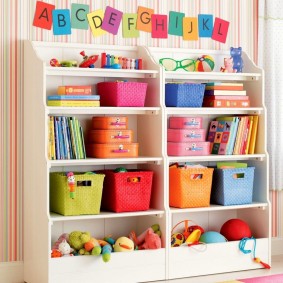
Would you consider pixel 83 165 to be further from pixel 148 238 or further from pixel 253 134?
pixel 253 134

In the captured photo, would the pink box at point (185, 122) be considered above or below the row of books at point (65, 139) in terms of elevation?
above

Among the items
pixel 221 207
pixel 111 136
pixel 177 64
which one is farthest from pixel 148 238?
pixel 177 64

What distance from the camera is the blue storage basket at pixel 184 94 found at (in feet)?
12.9

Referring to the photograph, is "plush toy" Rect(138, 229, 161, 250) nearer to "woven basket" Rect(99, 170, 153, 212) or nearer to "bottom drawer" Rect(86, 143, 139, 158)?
"woven basket" Rect(99, 170, 153, 212)

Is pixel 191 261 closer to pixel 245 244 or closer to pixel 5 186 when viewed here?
pixel 245 244

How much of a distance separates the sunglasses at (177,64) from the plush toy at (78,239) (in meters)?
1.14

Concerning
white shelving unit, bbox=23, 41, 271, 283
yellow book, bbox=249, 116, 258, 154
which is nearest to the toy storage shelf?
white shelving unit, bbox=23, 41, 271, 283

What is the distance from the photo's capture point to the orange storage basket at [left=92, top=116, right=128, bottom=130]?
12.4 ft

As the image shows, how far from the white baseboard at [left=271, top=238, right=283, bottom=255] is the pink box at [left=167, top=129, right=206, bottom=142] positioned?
98 centimetres

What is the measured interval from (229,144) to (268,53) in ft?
2.41

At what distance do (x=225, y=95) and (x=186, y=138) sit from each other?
37 cm

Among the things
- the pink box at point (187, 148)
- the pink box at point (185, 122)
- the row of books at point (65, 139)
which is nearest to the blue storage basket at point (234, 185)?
the pink box at point (187, 148)

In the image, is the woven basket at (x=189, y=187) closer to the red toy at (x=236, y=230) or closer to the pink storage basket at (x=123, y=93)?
the red toy at (x=236, y=230)

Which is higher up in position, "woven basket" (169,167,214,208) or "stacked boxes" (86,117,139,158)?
"stacked boxes" (86,117,139,158)
